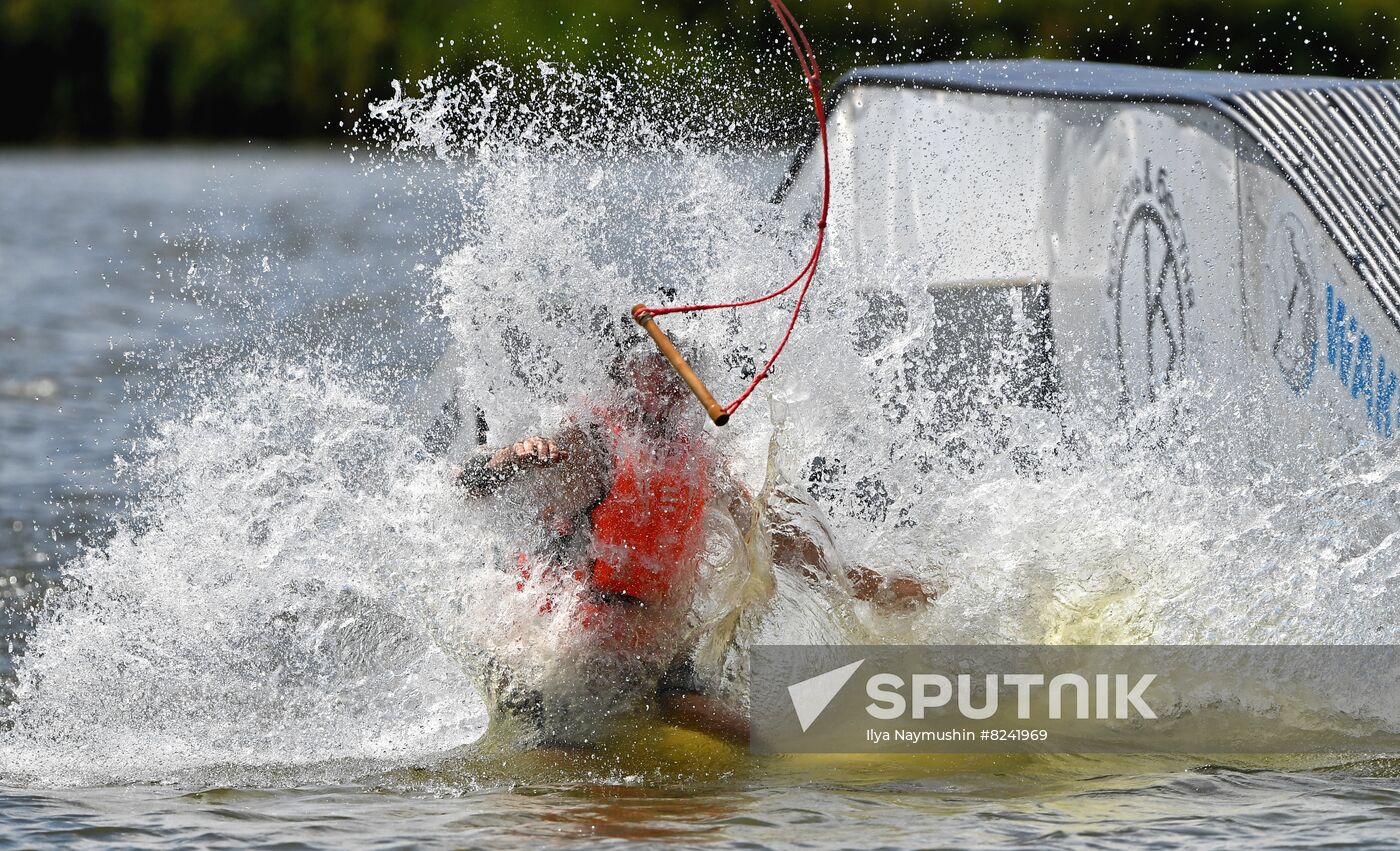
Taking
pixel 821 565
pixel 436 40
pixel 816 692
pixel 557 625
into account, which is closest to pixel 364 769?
pixel 557 625

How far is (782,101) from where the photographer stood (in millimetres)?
9602

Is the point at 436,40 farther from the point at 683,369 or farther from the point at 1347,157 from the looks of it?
the point at 683,369

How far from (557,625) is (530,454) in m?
0.57

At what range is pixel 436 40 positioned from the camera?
3697 centimetres

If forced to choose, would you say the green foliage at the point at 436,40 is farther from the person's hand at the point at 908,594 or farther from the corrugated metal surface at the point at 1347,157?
the person's hand at the point at 908,594

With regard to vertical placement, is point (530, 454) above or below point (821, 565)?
above

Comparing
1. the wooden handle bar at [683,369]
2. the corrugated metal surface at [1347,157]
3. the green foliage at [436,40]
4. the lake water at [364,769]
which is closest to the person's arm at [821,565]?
the lake water at [364,769]

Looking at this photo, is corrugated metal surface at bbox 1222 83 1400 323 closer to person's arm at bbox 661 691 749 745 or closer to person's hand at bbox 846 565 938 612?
person's hand at bbox 846 565 938 612

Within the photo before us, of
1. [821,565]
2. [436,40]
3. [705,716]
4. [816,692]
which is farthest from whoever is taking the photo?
[436,40]

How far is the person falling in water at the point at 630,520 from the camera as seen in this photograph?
18.9ft

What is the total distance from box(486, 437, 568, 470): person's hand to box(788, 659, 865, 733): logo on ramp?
1157 millimetres

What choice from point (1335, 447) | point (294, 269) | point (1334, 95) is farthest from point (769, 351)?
point (294, 269)

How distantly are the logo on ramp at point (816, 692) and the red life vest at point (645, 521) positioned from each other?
0.56m

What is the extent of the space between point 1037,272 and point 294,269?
14532mm
